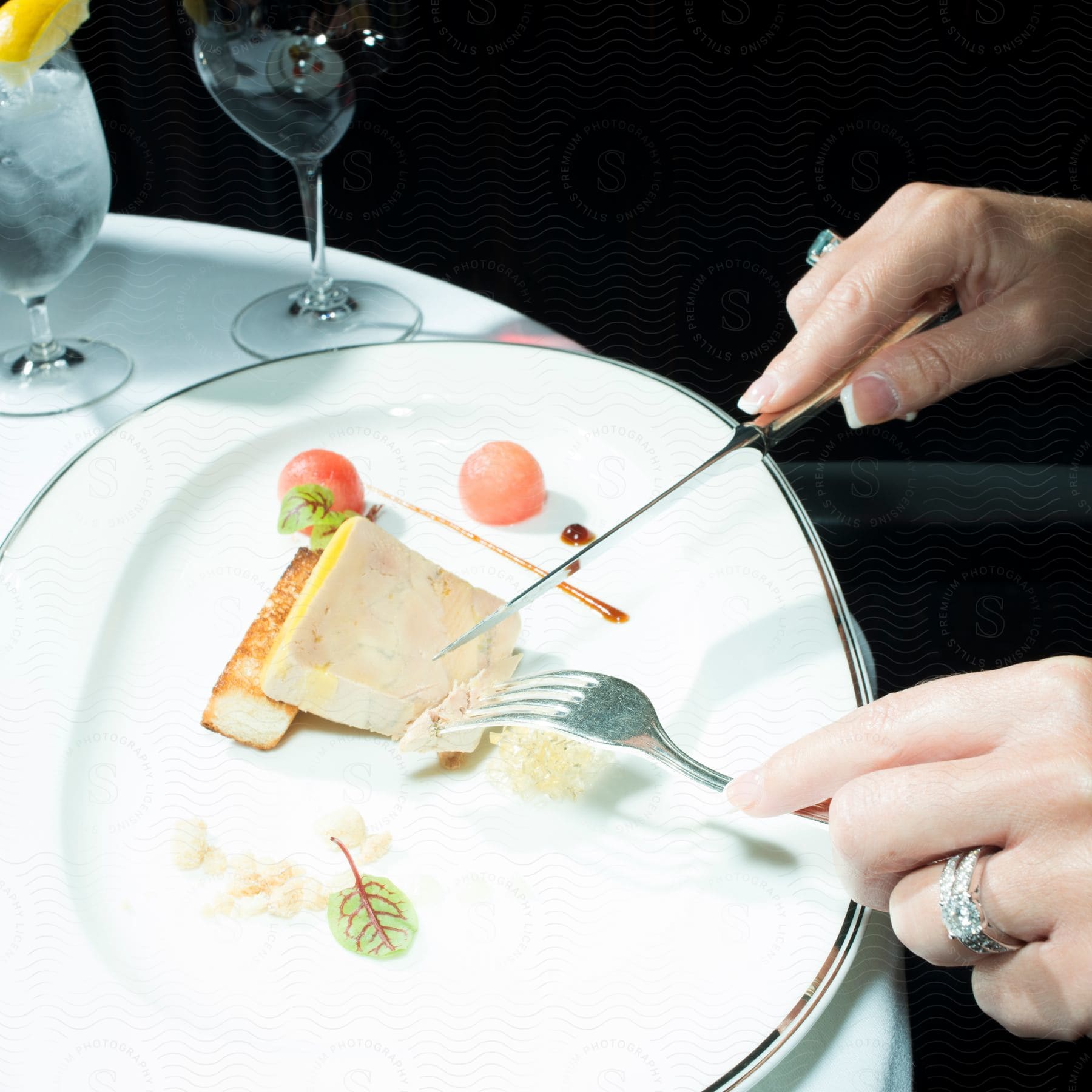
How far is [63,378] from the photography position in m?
1.43

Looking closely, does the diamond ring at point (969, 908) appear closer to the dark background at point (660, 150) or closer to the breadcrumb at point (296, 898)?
the breadcrumb at point (296, 898)

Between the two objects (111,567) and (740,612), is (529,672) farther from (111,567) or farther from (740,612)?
(111,567)

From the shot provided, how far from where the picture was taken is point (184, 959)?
854mm

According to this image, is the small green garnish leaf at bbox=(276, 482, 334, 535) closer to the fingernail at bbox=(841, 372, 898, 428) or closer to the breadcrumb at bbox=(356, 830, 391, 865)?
the breadcrumb at bbox=(356, 830, 391, 865)

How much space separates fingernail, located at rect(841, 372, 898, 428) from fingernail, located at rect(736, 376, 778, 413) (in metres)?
0.07

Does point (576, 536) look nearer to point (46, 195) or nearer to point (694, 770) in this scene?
point (694, 770)

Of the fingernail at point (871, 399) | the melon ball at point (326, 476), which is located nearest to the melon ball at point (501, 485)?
the melon ball at point (326, 476)

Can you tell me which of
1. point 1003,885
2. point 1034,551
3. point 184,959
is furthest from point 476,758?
point 1034,551

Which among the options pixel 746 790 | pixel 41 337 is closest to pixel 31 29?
pixel 41 337

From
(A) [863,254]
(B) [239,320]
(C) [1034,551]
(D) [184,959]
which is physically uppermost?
(A) [863,254]

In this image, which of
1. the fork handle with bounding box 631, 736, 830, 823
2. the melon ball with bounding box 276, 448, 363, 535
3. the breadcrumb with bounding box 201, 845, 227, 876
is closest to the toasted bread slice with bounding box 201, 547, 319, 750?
the breadcrumb with bounding box 201, 845, 227, 876

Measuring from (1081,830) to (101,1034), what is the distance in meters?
0.71

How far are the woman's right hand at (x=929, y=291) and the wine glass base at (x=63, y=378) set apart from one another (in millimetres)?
877

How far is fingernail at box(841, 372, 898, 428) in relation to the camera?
1071 millimetres
